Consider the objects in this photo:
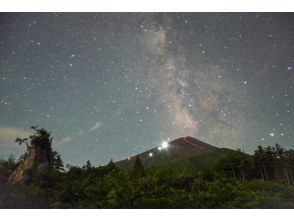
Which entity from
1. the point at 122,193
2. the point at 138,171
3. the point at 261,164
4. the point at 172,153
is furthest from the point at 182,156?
the point at 122,193

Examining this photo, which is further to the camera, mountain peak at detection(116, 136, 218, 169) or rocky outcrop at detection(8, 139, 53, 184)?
mountain peak at detection(116, 136, 218, 169)

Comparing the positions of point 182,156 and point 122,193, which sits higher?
point 182,156

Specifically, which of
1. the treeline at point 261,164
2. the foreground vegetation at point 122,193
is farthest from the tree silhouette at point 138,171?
the treeline at point 261,164

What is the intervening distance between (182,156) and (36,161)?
64740 mm

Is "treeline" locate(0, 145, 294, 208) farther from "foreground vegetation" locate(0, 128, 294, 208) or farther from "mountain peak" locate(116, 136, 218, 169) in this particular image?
"mountain peak" locate(116, 136, 218, 169)

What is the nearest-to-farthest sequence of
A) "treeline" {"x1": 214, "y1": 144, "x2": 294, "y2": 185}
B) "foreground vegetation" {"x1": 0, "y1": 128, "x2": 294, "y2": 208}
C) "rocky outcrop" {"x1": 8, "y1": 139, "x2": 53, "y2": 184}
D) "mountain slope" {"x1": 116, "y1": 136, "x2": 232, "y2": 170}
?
1. "foreground vegetation" {"x1": 0, "y1": 128, "x2": 294, "y2": 208}
2. "rocky outcrop" {"x1": 8, "y1": 139, "x2": 53, "y2": 184}
3. "treeline" {"x1": 214, "y1": 144, "x2": 294, "y2": 185}
4. "mountain slope" {"x1": 116, "y1": 136, "x2": 232, "y2": 170}

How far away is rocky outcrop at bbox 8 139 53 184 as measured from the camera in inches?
548

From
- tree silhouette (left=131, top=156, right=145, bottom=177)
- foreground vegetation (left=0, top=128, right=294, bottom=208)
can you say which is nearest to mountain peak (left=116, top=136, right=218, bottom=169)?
tree silhouette (left=131, top=156, right=145, bottom=177)

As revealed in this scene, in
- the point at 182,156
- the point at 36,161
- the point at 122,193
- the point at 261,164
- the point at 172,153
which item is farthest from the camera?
the point at 172,153

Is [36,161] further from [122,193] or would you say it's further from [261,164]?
[261,164]

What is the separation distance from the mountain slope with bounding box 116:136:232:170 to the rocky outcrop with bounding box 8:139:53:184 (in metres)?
44.8

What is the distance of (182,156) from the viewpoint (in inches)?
3039
